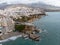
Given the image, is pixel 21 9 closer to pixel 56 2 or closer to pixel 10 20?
pixel 10 20

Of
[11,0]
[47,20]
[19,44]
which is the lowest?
[19,44]

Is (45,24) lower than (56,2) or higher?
Answer: lower

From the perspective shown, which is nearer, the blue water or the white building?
the blue water

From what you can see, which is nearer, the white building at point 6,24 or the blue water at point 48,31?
the blue water at point 48,31

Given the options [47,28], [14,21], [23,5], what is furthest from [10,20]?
[47,28]

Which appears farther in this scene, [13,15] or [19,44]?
[13,15]

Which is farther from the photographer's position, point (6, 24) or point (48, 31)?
point (6, 24)

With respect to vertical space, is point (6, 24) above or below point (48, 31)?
above
